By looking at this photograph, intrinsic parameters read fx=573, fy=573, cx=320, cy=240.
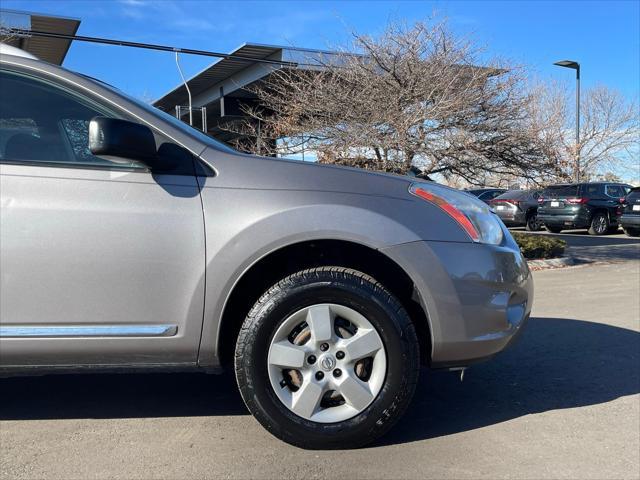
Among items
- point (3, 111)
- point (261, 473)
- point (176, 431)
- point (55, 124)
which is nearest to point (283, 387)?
point (261, 473)

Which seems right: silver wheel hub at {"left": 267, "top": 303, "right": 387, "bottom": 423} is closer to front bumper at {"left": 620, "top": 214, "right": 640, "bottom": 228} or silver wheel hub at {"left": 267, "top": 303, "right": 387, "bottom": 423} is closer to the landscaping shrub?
the landscaping shrub

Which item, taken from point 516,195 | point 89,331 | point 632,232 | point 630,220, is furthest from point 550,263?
point 516,195

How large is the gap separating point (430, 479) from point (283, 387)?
836 mm

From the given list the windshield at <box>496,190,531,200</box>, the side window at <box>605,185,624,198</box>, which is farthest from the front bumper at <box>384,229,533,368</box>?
the windshield at <box>496,190,531,200</box>

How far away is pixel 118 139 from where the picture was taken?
2701mm

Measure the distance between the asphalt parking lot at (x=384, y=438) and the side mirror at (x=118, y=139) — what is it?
154cm

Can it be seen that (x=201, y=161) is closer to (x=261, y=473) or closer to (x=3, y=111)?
(x=3, y=111)

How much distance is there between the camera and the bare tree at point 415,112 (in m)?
8.67

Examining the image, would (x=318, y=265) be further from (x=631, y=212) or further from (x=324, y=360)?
(x=631, y=212)

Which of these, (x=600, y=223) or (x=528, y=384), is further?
(x=600, y=223)

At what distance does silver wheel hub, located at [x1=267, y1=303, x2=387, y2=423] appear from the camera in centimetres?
288

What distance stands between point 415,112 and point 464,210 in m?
5.84

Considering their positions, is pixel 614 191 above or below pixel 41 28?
below

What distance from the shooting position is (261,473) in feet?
9.07
